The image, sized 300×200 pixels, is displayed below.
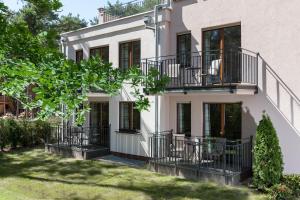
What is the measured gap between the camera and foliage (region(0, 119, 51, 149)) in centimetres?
1928

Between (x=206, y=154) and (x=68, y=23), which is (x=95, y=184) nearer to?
(x=206, y=154)

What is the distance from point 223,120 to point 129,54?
6275mm

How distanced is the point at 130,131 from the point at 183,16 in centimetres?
605

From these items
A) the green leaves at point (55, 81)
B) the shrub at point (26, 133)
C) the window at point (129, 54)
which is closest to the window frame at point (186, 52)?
the window at point (129, 54)

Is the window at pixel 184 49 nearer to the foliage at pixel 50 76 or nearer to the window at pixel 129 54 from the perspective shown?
the window at pixel 129 54

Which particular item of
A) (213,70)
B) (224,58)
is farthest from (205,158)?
Result: (224,58)

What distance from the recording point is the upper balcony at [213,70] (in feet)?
39.9

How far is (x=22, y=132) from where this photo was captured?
19.9 metres

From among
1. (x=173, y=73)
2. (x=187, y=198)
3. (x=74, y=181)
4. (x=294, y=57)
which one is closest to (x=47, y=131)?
(x=74, y=181)

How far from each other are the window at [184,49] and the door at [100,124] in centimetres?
538

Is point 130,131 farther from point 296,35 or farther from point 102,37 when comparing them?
point 296,35

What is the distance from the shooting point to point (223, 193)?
10.5 meters

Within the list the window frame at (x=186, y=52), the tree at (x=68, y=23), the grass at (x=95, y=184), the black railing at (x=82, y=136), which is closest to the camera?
the grass at (x=95, y=184)

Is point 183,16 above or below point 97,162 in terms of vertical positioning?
above
